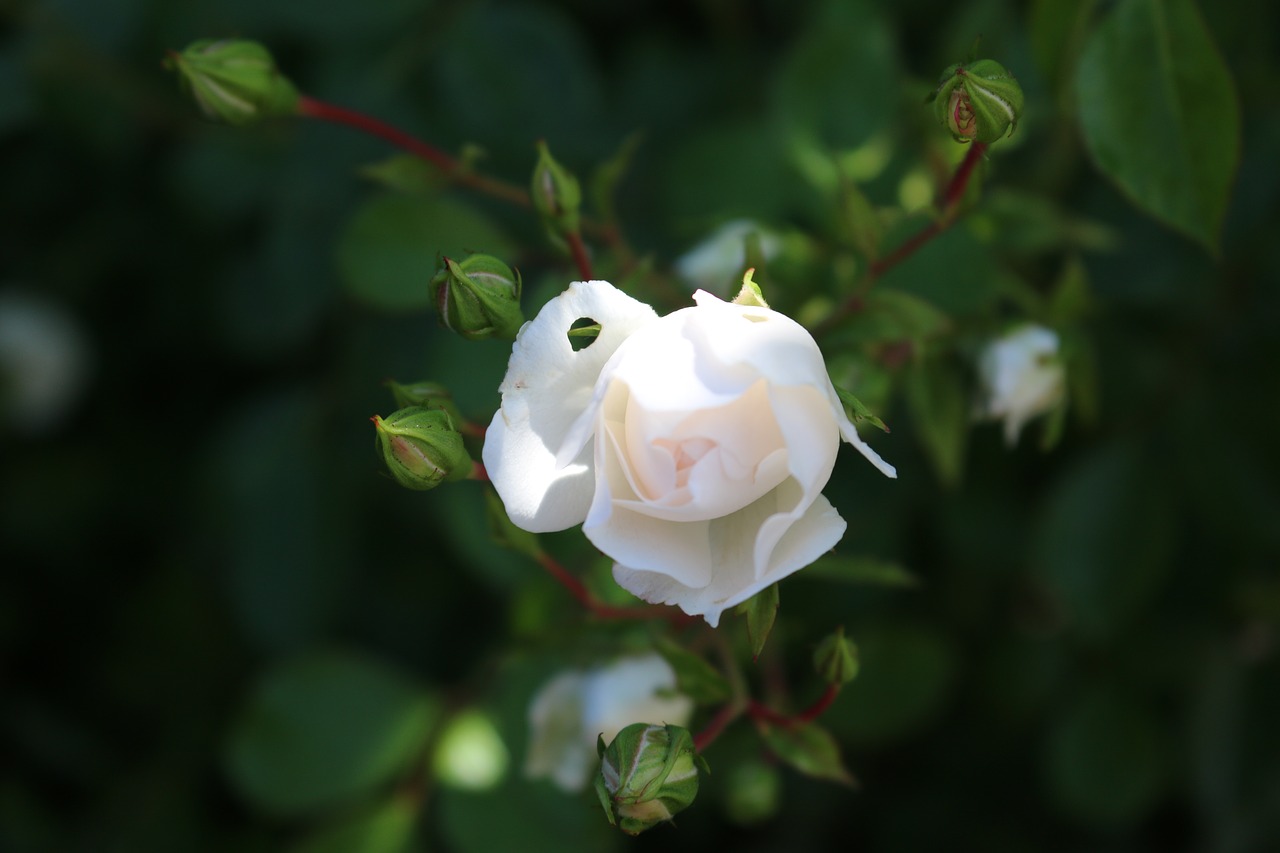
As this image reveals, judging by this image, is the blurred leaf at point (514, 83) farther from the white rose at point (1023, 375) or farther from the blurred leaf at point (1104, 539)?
the blurred leaf at point (1104, 539)

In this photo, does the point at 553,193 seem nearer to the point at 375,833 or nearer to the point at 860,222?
the point at 860,222

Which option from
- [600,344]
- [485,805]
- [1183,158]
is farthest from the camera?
[485,805]

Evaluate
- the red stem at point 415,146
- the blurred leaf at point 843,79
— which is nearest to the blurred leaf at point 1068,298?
the blurred leaf at point 843,79

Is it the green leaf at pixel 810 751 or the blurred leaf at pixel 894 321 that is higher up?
the blurred leaf at pixel 894 321

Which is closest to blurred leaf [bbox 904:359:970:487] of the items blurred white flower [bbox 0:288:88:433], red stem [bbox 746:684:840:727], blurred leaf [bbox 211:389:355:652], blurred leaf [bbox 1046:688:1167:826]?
red stem [bbox 746:684:840:727]

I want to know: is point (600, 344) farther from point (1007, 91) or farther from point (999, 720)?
point (999, 720)

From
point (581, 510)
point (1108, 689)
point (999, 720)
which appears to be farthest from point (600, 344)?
point (999, 720)
